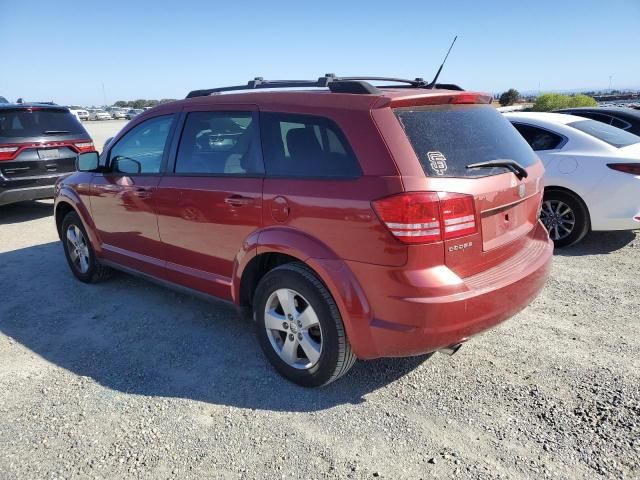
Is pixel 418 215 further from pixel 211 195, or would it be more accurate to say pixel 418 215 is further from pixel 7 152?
pixel 7 152

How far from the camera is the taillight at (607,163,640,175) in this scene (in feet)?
17.0

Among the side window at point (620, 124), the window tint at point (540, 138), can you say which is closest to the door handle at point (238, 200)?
the window tint at point (540, 138)

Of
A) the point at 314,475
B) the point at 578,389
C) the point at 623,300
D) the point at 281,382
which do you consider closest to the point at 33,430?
the point at 281,382

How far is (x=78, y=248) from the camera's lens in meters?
5.18

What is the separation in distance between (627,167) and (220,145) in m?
4.24

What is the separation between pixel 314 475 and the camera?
2416 mm

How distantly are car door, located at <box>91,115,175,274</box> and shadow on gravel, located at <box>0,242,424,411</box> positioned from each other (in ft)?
1.45

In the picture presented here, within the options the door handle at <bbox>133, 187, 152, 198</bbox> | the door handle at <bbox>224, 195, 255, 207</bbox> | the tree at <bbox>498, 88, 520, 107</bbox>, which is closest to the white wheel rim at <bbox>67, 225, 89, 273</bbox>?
the door handle at <bbox>133, 187, 152, 198</bbox>

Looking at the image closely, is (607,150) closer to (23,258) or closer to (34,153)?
(23,258)

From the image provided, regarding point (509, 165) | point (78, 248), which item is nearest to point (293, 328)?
point (509, 165)

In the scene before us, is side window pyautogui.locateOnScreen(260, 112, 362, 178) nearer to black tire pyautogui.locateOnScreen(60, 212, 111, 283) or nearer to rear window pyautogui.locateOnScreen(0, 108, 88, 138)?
black tire pyautogui.locateOnScreen(60, 212, 111, 283)

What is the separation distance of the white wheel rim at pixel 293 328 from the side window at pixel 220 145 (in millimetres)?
832

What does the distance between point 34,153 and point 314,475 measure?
24.9 ft

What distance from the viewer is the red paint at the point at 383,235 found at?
8.34ft
